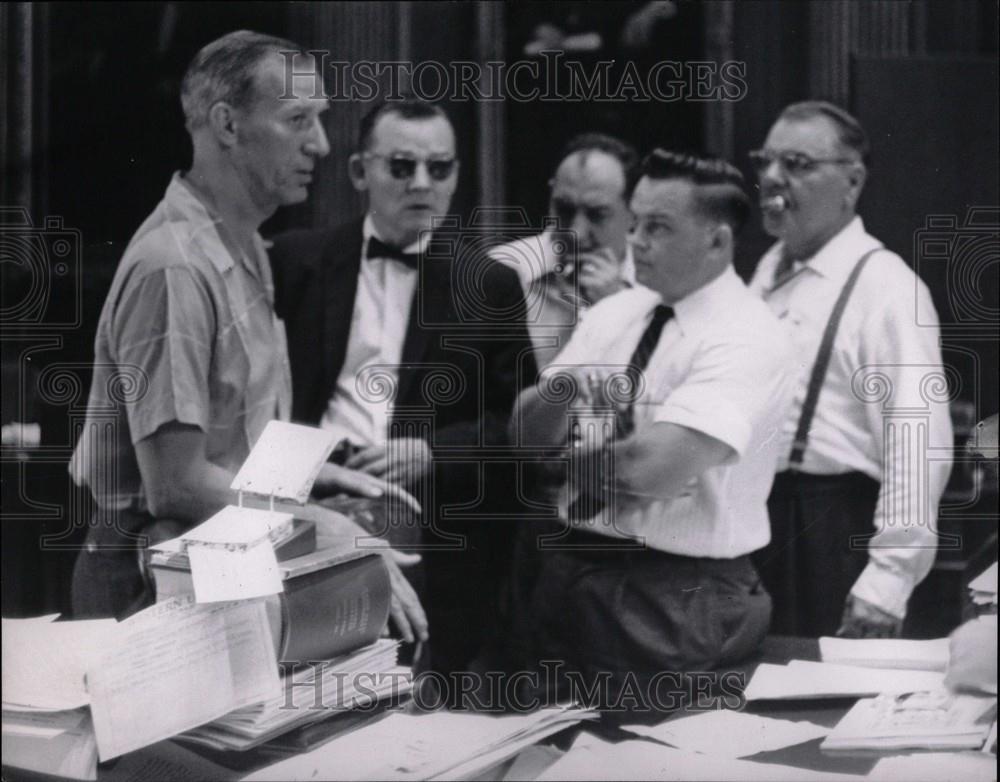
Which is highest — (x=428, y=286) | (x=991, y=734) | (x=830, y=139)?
(x=830, y=139)

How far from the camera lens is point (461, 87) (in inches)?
132

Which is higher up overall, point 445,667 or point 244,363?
→ point 244,363

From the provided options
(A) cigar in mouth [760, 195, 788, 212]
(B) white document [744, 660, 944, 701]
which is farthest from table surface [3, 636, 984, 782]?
(A) cigar in mouth [760, 195, 788, 212]

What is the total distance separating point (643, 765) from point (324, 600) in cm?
97

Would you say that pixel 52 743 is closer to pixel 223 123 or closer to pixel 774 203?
pixel 223 123

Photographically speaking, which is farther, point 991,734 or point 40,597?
point 40,597

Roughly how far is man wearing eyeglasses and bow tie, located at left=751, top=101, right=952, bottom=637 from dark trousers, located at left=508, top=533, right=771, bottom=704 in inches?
4.2

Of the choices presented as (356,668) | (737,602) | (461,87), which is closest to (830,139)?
(461,87)

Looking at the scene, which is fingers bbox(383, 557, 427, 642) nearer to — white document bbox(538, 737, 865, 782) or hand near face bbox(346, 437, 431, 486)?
hand near face bbox(346, 437, 431, 486)

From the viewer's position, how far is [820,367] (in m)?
3.30

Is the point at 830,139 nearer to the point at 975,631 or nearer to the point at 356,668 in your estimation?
the point at 975,631

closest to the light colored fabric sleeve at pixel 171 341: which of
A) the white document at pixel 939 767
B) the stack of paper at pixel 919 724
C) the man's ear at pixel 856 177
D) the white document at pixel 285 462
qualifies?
the white document at pixel 285 462

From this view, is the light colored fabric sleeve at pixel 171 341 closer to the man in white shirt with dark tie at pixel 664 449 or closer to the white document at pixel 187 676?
the white document at pixel 187 676

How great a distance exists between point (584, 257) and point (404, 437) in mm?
689
